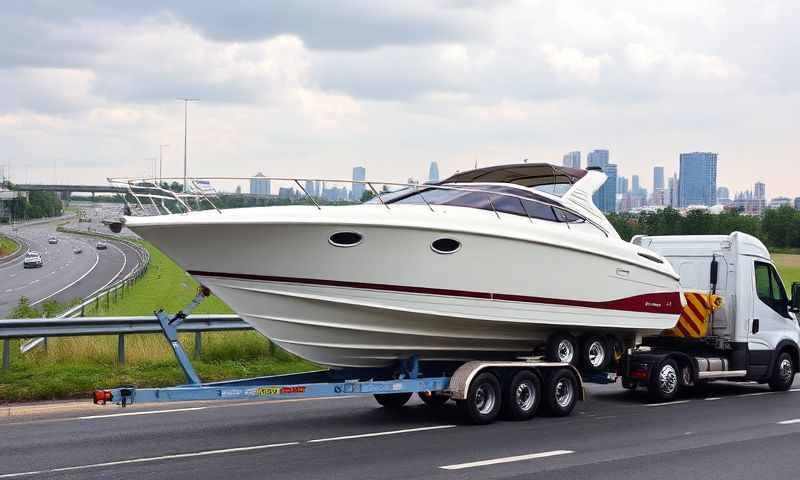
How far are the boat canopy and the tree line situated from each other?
2331 cm

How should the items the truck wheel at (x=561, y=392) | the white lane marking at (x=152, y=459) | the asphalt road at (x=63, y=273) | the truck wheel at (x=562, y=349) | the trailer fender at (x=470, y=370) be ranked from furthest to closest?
the asphalt road at (x=63, y=273)
the truck wheel at (x=562, y=349)
the truck wheel at (x=561, y=392)
the trailer fender at (x=470, y=370)
the white lane marking at (x=152, y=459)

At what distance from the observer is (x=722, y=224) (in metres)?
69.5

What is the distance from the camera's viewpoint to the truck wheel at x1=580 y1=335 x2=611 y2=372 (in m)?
12.9

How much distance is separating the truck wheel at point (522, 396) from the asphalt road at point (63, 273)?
30036 mm

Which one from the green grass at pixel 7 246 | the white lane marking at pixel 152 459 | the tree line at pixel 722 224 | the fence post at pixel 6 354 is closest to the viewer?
the white lane marking at pixel 152 459

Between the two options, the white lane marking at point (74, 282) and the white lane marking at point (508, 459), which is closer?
the white lane marking at point (508, 459)

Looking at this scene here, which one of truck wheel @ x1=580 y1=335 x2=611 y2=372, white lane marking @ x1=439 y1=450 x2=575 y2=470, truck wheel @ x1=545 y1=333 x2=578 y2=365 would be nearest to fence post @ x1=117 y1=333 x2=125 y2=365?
truck wheel @ x1=545 y1=333 x2=578 y2=365

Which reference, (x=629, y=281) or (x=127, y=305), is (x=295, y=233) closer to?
(x=629, y=281)

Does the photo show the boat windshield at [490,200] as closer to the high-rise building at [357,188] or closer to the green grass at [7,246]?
the high-rise building at [357,188]

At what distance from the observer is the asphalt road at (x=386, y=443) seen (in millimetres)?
9000

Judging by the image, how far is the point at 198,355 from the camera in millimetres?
15875

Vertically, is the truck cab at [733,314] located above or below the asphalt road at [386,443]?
above

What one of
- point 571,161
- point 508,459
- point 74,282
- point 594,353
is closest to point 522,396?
point 594,353

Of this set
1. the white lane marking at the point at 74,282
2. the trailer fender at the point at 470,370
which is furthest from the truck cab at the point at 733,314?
the white lane marking at the point at 74,282
